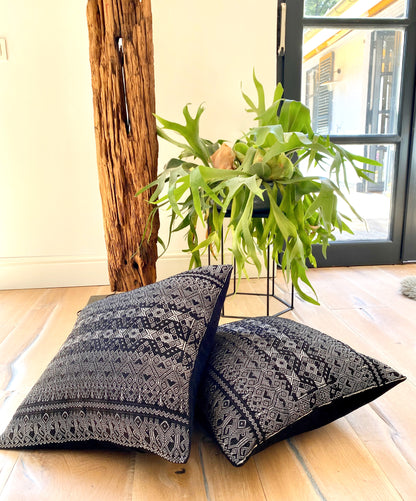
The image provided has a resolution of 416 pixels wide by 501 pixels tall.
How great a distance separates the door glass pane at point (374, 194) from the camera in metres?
2.31

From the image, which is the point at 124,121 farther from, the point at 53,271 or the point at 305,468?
the point at 305,468

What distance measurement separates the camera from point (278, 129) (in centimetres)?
121

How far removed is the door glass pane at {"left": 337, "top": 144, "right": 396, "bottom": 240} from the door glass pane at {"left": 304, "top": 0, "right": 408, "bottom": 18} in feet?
2.02

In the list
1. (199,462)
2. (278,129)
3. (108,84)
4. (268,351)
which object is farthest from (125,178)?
(199,462)

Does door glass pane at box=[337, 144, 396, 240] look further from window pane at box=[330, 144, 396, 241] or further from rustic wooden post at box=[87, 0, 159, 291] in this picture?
rustic wooden post at box=[87, 0, 159, 291]

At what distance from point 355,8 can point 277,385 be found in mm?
1986

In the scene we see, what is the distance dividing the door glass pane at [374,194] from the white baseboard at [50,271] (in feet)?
4.24

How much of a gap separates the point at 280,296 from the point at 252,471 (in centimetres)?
114

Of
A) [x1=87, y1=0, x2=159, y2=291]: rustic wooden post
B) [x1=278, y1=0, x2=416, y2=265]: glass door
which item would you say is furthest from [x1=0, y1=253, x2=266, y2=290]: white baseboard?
[x1=278, y1=0, x2=416, y2=265]: glass door

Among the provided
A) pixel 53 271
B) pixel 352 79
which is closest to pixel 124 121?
pixel 53 271

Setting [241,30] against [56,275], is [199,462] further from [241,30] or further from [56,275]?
[241,30]

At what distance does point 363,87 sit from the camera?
7.39 ft

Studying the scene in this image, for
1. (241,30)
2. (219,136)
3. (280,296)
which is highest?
(241,30)

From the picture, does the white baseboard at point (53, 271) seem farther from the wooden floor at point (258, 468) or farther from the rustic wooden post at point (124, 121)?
the wooden floor at point (258, 468)
